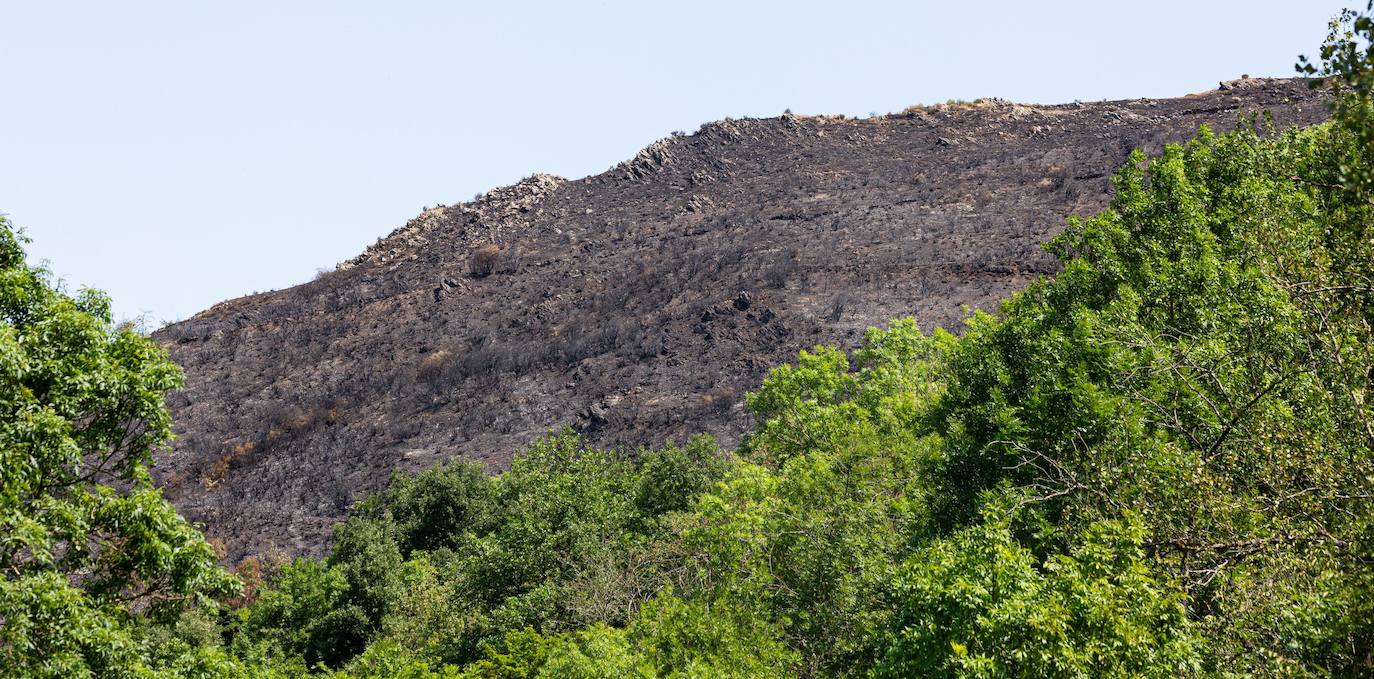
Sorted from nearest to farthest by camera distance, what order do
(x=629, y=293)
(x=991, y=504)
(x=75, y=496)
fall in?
(x=75, y=496) < (x=991, y=504) < (x=629, y=293)

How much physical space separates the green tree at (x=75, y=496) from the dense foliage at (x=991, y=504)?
41 mm

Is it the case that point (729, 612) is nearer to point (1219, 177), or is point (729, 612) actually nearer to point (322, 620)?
point (1219, 177)

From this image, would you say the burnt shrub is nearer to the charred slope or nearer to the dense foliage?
the charred slope

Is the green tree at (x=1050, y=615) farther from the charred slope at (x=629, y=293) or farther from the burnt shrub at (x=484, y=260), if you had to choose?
the burnt shrub at (x=484, y=260)

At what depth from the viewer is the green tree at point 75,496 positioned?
1139 centimetres

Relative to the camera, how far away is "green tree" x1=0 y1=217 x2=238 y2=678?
37.4 ft

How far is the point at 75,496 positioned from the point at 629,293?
209 ft

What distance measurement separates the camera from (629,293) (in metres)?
76.3

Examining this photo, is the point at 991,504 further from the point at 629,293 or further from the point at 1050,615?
the point at 629,293

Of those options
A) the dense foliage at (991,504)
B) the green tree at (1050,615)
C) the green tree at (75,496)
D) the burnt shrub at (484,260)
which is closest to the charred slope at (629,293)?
the burnt shrub at (484,260)

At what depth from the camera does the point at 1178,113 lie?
8619 cm

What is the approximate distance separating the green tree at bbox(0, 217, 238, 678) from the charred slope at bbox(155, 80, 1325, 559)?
4257 cm

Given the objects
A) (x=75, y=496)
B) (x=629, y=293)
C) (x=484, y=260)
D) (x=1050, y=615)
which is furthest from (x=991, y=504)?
(x=484, y=260)

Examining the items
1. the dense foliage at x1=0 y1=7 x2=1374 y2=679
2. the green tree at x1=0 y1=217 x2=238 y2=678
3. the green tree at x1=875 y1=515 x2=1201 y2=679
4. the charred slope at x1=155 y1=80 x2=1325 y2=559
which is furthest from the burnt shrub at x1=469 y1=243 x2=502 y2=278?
the green tree at x1=875 y1=515 x2=1201 y2=679
